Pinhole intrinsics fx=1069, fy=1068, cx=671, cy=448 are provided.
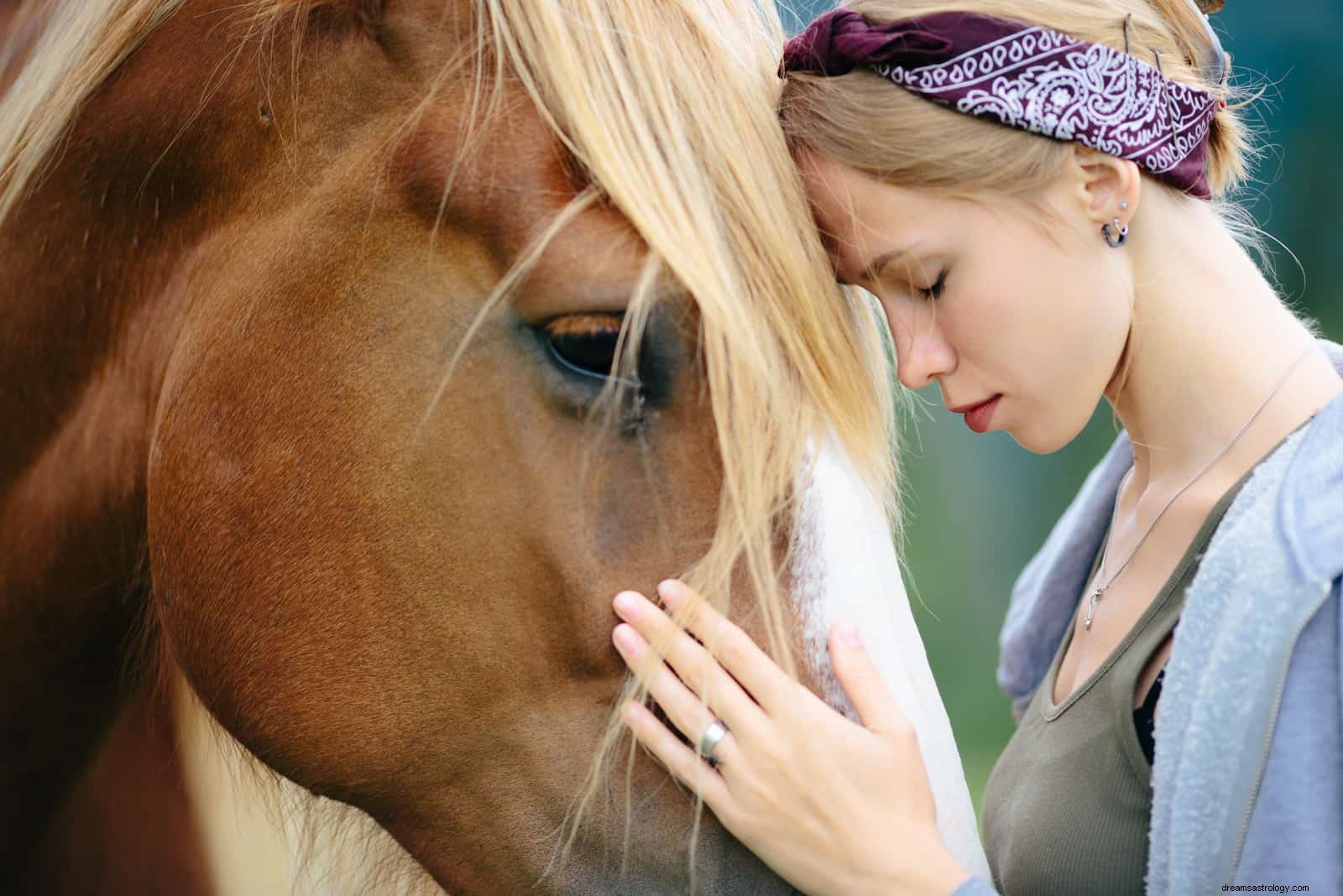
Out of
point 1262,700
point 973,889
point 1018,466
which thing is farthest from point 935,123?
point 1018,466

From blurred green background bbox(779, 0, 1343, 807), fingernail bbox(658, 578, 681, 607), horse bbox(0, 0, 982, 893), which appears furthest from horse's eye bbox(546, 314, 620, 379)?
blurred green background bbox(779, 0, 1343, 807)

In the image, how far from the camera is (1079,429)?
110 cm

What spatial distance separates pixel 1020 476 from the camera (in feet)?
14.3

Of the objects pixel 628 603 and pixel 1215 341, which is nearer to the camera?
pixel 628 603

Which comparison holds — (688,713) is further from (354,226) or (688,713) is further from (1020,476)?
(1020,476)

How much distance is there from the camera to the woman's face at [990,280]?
3.46 feet

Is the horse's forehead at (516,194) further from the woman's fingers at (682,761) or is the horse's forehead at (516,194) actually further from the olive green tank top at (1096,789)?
the olive green tank top at (1096,789)

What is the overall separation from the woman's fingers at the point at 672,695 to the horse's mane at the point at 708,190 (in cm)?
4

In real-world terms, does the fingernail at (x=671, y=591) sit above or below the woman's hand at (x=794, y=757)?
above

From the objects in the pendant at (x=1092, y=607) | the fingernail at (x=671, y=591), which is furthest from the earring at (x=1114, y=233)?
the fingernail at (x=671, y=591)

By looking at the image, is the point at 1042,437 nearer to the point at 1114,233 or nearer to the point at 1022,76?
the point at 1114,233

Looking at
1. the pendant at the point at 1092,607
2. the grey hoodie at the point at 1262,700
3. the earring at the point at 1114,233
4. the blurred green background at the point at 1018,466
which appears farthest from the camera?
the blurred green background at the point at 1018,466

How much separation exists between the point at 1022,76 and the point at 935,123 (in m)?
0.09

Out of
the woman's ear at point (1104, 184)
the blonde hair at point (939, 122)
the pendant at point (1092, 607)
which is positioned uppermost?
the blonde hair at point (939, 122)
